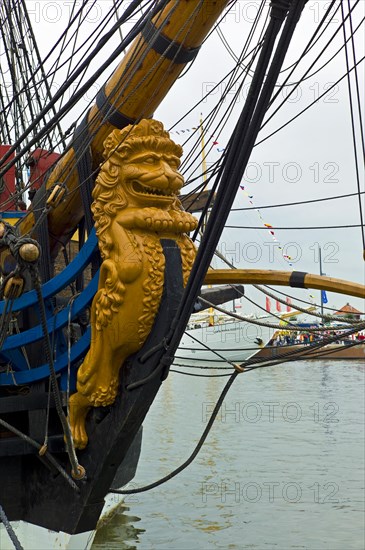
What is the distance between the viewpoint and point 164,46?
5551mm

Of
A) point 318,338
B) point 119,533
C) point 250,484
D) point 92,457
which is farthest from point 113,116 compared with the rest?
point 250,484

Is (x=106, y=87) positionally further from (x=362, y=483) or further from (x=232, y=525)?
(x=362, y=483)

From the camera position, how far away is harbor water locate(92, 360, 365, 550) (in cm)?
852

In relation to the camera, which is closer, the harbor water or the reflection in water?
the reflection in water

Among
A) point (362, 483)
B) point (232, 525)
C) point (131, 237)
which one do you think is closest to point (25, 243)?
point (131, 237)

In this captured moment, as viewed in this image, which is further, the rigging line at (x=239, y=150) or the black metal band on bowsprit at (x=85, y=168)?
the black metal band on bowsprit at (x=85, y=168)

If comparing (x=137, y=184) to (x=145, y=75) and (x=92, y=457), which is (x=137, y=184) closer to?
(x=145, y=75)

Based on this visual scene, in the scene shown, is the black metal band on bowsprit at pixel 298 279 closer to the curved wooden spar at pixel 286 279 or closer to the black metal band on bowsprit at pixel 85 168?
the curved wooden spar at pixel 286 279

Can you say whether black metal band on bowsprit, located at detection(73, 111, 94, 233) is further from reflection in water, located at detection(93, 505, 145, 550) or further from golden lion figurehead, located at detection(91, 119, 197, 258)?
reflection in water, located at detection(93, 505, 145, 550)

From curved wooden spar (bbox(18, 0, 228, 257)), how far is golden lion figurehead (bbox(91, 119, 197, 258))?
23cm

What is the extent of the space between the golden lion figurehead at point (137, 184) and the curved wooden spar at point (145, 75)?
0.75 ft

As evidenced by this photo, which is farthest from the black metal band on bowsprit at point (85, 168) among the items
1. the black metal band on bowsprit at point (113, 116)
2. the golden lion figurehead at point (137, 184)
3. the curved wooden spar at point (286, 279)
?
the curved wooden spar at point (286, 279)

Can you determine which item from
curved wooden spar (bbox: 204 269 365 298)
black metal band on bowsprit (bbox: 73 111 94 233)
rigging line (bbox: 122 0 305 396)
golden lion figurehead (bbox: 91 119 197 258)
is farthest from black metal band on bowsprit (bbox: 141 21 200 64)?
curved wooden spar (bbox: 204 269 365 298)

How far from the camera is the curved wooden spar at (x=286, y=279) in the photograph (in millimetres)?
6056
